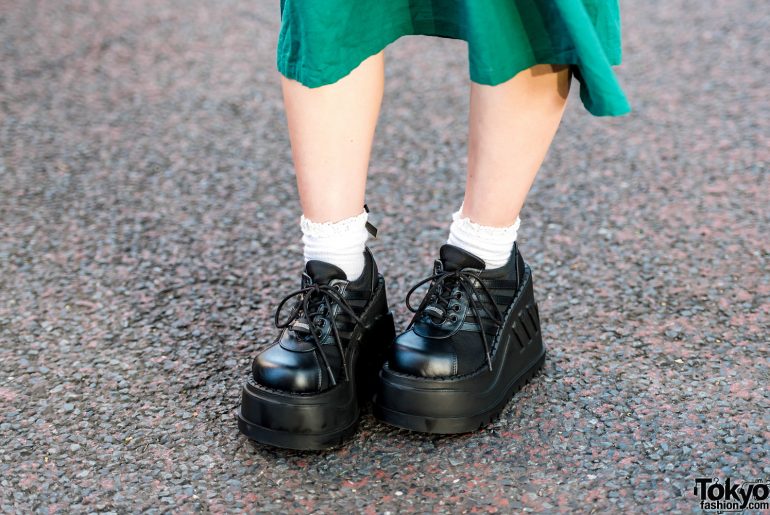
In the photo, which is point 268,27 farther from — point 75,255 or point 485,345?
point 485,345

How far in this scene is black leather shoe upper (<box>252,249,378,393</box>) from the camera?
1292 millimetres

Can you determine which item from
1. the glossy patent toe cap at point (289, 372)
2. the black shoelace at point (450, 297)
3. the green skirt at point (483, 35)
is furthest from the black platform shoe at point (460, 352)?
the green skirt at point (483, 35)

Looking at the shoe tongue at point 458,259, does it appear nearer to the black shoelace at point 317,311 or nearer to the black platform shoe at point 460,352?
the black platform shoe at point 460,352

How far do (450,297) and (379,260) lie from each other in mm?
524

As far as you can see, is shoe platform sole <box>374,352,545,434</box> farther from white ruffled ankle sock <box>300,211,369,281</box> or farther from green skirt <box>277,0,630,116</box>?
green skirt <box>277,0,630,116</box>

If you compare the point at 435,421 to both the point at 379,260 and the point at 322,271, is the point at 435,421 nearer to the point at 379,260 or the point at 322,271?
the point at 322,271

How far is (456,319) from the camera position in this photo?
1.37 metres

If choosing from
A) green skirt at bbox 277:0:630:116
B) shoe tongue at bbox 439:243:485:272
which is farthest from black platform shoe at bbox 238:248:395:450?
green skirt at bbox 277:0:630:116

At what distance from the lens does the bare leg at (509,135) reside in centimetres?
127

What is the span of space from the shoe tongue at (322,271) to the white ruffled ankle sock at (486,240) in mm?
194

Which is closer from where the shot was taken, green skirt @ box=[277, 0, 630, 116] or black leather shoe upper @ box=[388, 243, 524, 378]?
green skirt @ box=[277, 0, 630, 116]

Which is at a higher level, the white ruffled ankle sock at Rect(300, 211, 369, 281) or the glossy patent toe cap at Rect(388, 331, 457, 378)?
the white ruffled ankle sock at Rect(300, 211, 369, 281)

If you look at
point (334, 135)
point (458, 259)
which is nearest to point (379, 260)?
point (458, 259)

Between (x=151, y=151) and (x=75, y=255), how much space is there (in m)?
0.56
